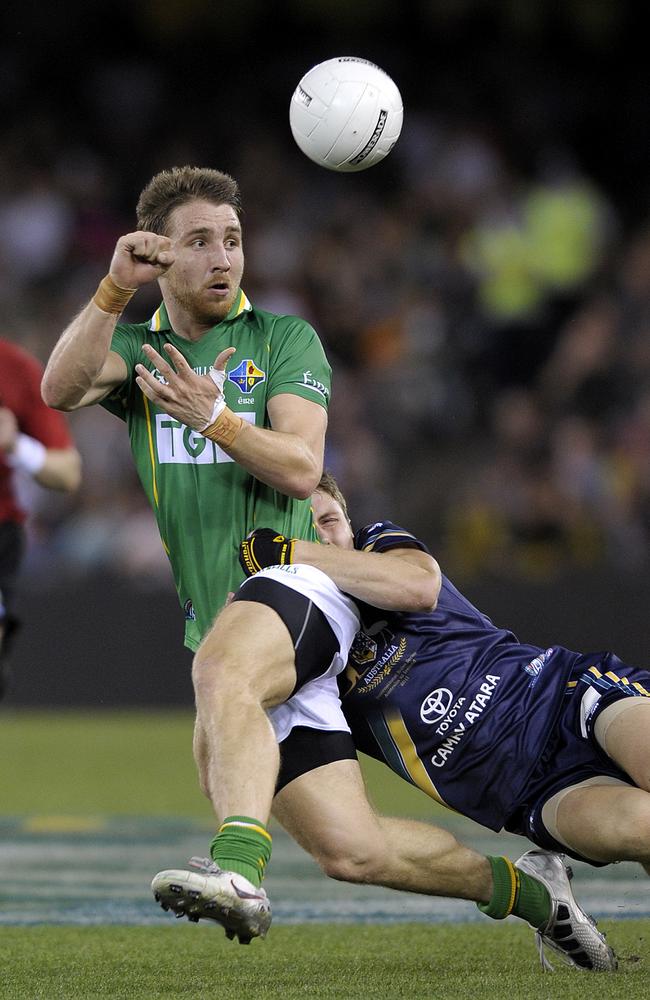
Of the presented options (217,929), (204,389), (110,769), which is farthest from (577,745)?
(110,769)

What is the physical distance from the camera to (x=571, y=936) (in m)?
4.62

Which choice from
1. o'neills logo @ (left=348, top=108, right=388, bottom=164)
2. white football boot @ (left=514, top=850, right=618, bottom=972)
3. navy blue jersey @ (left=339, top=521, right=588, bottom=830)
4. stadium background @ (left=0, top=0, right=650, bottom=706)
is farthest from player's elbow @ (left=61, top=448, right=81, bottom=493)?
stadium background @ (left=0, top=0, right=650, bottom=706)

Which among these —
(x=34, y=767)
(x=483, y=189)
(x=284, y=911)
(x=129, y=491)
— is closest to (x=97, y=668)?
(x=129, y=491)

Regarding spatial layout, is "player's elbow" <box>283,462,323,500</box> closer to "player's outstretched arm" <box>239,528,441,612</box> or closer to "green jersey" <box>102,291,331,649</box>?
"player's outstretched arm" <box>239,528,441,612</box>

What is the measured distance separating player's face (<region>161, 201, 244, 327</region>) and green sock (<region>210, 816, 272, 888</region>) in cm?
170

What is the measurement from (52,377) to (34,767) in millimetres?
5716

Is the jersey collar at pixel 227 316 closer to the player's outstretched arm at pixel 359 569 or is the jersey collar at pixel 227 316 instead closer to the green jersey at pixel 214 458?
the green jersey at pixel 214 458

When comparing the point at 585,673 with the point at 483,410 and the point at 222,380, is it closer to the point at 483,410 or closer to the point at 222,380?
the point at 222,380

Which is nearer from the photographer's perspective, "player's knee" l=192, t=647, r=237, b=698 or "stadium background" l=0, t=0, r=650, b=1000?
"player's knee" l=192, t=647, r=237, b=698

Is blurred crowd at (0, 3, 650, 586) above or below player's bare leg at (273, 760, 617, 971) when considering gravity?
above

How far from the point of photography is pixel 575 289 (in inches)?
525

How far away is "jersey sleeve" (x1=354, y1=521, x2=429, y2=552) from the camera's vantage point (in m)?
4.72

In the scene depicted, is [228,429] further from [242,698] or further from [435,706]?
[435,706]

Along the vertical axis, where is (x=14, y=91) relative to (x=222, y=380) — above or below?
above
